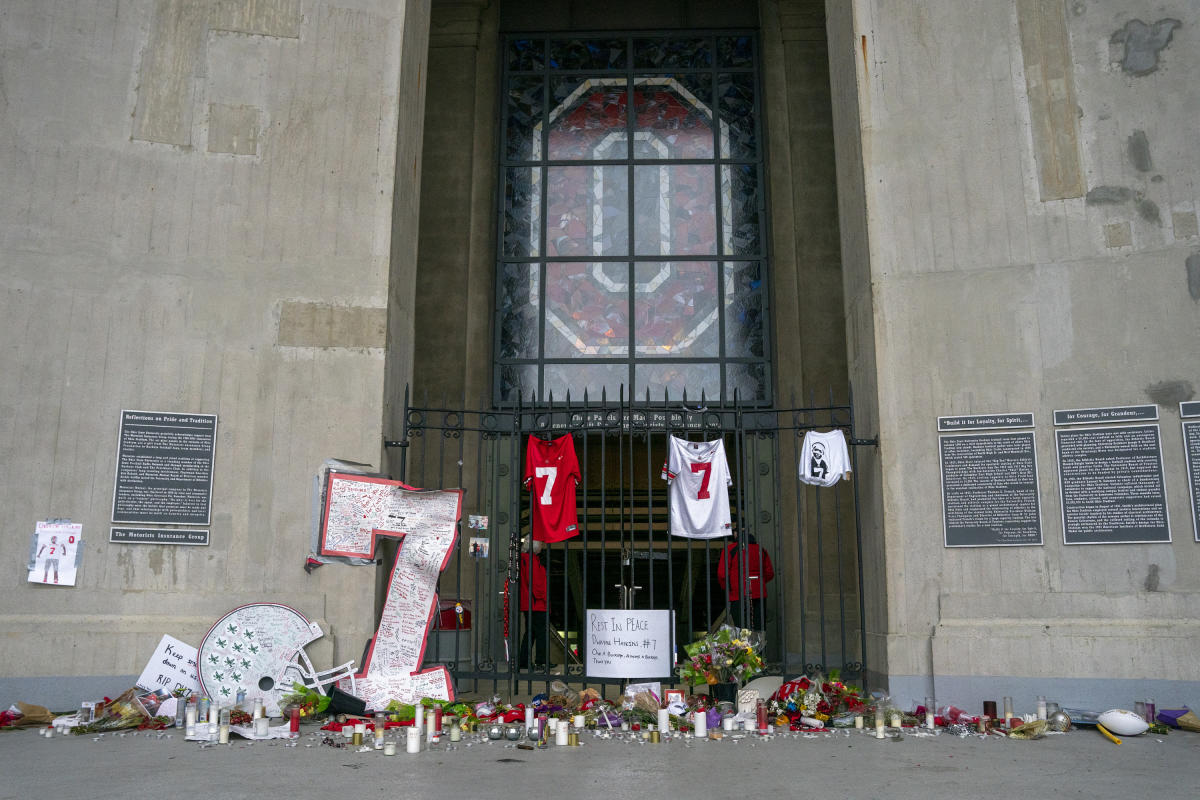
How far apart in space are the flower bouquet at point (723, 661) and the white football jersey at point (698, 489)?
1.01m

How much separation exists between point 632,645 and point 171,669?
3846mm

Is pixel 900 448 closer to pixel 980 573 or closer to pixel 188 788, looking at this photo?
pixel 980 573

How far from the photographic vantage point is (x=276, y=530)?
8430mm

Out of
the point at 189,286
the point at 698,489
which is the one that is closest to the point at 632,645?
the point at 698,489

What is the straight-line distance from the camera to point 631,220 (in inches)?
504

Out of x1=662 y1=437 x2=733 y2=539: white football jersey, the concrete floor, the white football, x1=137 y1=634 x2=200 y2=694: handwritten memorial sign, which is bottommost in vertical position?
the concrete floor

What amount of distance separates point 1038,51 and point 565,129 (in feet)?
20.4

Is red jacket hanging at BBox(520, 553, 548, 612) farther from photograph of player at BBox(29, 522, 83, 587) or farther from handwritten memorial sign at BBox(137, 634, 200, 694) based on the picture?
photograph of player at BBox(29, 522, 83, 587)

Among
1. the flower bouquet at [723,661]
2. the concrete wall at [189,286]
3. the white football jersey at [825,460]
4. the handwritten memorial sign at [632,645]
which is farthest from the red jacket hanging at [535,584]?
the white football jersey at [825,460]

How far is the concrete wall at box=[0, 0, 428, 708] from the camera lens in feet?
26.9

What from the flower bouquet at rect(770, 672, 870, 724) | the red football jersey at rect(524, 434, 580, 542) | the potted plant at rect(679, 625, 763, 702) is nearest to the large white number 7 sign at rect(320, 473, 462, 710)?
the red football jersey at rect(524, 434, 580, 542)

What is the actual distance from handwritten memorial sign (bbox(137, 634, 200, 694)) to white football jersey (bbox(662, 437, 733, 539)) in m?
4.25

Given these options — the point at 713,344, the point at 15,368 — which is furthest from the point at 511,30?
the point at 15,368

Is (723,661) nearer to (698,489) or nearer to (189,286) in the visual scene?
(698,489)
